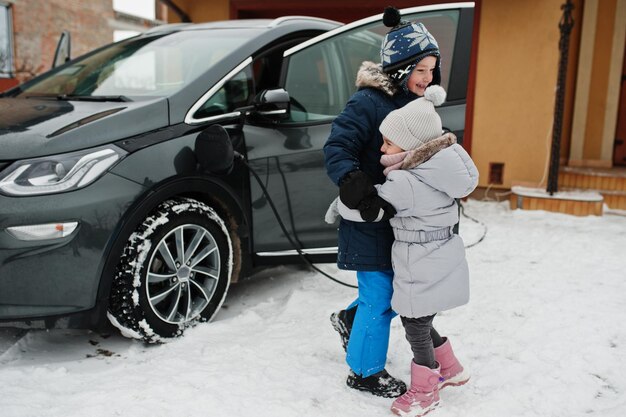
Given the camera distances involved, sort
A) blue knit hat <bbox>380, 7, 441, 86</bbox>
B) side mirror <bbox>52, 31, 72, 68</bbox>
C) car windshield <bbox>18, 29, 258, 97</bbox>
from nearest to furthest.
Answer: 1. blue knit hat <bbox>380, 7, 441, 86</bbox>
2. car windshield <bbox>18, 29, 258, 97</bbox>
3. side mirror <bbox>52, 31, 72, 68</bbox>

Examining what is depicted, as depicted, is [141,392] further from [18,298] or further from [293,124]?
[293,124]

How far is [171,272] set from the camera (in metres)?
2.91

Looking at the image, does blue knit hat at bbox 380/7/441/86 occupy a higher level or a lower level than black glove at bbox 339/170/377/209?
higher

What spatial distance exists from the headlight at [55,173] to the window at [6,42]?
44.8ft

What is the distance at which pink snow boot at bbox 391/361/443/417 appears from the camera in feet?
7.55

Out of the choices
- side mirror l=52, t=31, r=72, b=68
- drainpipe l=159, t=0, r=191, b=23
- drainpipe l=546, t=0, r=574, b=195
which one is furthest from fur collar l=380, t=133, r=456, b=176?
drainpipe l=159, t=0, r=191, b=23

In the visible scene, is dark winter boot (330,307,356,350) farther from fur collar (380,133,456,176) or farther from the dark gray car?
fur collar (380,133,456,176)

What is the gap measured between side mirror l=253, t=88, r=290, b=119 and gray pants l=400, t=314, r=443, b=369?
54.1 inches

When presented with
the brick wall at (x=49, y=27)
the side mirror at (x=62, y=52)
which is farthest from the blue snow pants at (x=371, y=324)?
the brick wall at (x=49, y=27)

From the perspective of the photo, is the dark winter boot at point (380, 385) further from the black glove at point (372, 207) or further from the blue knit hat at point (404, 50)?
the blue knit hat at point (404, 50)

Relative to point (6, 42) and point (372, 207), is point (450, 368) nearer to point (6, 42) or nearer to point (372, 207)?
point (372, 207)

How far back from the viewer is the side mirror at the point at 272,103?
3.02 metres

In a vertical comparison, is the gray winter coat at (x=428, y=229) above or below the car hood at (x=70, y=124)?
below

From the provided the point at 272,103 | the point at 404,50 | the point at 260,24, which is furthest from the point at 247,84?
the point at 404,50
